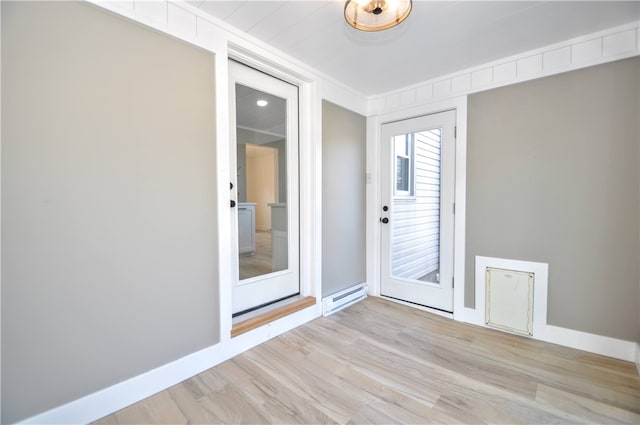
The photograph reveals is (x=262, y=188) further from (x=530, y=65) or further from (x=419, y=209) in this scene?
(x=530, y=65)

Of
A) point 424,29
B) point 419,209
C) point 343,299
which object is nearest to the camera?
point 424,29

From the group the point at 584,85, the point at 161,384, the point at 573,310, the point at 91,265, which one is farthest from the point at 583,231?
the point at 91,265

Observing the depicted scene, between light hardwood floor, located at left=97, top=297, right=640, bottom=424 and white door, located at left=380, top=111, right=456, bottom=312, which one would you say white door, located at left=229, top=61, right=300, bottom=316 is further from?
white door, located at left=380, top=111, right=456, bottom=312

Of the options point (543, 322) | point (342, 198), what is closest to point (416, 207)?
point (342, 198)

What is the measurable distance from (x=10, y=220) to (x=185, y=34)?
134 centimetres

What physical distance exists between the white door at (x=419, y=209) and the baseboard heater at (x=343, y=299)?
0.27m

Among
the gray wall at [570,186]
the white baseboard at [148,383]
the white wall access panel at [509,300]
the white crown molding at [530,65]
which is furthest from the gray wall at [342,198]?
the white wall access panel at [509,300]

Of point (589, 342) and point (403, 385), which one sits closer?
point (403, 385)

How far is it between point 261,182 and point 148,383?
5.21 feet

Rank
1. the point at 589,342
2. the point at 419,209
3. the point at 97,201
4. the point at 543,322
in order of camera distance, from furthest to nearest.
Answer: the point at 419,209 → the point at 543,322 → the point at 589,342 → the point at 97,201

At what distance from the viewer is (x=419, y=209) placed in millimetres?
2949

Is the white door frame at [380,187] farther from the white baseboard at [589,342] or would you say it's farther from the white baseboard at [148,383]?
the white baseboard at [148,383]

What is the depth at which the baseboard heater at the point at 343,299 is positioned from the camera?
267cm

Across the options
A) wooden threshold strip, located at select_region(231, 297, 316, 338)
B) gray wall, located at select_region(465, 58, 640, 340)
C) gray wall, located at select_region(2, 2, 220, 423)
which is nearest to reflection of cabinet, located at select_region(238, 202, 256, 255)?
gray wall, located at select_region(2, 2, 220, 423)
